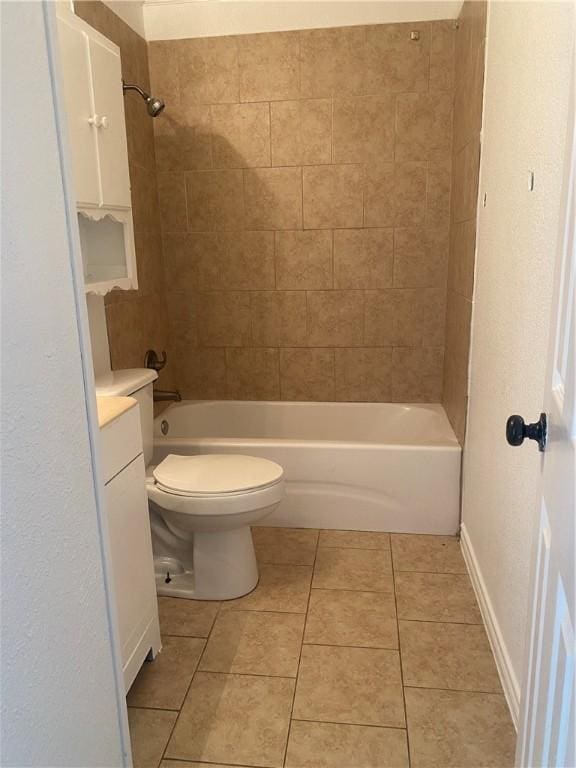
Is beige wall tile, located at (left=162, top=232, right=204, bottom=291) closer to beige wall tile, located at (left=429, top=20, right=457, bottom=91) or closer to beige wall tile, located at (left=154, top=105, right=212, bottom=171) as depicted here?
beige wall tile, located at (left=154, top=105, right=212, bottom=171)

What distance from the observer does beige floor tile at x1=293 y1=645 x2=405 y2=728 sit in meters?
1.67

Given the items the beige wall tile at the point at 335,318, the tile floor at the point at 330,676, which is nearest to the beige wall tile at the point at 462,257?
the beige wall tile at the point at 335,318

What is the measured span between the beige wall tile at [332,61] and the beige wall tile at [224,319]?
3.54ft

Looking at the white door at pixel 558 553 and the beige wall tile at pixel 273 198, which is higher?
the beige wall tile at pixel 273 198

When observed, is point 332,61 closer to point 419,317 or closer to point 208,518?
point 419,317

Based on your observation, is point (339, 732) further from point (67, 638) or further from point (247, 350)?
point (247, 350)

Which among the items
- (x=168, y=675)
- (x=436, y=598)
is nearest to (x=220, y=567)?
(x=168, y=675)

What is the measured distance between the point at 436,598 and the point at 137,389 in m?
1.33

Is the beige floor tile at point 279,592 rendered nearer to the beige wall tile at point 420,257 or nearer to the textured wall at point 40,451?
the textured wall at point 40,451

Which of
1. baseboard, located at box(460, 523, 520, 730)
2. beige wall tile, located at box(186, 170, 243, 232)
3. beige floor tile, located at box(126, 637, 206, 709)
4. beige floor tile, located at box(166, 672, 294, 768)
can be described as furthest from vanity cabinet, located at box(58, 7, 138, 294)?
baseboard, located at box(460, 523, 520, 730)

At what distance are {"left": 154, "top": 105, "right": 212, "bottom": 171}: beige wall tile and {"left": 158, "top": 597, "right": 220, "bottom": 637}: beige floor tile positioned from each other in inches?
84.1

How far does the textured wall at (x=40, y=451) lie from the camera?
781mm

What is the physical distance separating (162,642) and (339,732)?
0.68 metres

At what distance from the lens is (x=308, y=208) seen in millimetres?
3111
